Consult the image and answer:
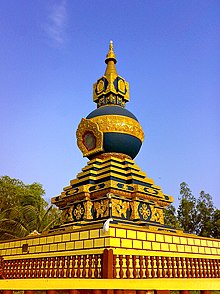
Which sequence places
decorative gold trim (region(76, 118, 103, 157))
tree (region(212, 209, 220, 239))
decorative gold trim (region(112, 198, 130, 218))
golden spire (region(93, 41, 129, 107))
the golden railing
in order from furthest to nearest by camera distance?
tree (region(212, 209, 220, 239)), golden spire (region(93, 41, 129, 107)), decorative gold trim (region(76, 118, 103, 157)), decorative gold trim (region(112, 198, 130, 218)), the golden railing

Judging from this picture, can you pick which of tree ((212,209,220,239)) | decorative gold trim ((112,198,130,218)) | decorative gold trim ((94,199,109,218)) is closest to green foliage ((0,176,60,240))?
decorative gold trim ((94,199,109,218))

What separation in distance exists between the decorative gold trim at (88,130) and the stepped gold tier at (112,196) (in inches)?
34.0

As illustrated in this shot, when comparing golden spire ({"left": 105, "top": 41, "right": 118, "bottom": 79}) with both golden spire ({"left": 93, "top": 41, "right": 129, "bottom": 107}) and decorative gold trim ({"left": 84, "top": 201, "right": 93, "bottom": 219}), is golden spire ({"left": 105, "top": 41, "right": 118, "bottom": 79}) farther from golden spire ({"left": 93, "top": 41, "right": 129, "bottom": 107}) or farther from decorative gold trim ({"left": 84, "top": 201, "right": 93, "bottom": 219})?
decorative gold trim ({"left": 84, "top": 201, "right": 93, "bottom": 219})

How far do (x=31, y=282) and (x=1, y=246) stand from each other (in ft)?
20.2

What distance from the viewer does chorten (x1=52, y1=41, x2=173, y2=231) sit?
13.9m

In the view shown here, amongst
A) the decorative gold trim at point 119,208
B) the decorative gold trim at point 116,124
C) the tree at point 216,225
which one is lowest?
the decorative gold trim at point 119,208

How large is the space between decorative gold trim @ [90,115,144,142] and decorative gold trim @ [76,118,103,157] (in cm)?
28

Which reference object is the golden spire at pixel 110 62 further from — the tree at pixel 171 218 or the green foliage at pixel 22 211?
the tree at pixel 171 218

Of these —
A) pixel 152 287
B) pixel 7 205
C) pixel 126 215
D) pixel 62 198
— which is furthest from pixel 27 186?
pixel 152 287

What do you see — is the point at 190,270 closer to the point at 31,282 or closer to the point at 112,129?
the point at 31,282

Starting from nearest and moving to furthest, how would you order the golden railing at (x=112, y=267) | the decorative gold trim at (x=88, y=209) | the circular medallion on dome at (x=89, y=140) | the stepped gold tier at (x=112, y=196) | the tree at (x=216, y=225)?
the golden railing at (x=112, y=267) < the stepped gold tier at (x=112, y=196) < the decorative gold trim at (x=88, y=209) < the circular medallion on dome at (x=89, y=140) < the tree at (x=216, y=225)

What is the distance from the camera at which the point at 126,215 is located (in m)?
13.9

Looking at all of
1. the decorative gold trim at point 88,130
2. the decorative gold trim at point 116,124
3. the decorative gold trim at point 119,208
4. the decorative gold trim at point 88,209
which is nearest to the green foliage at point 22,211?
the decorative gold trim at point 88,130

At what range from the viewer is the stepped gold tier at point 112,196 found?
13.7 m
